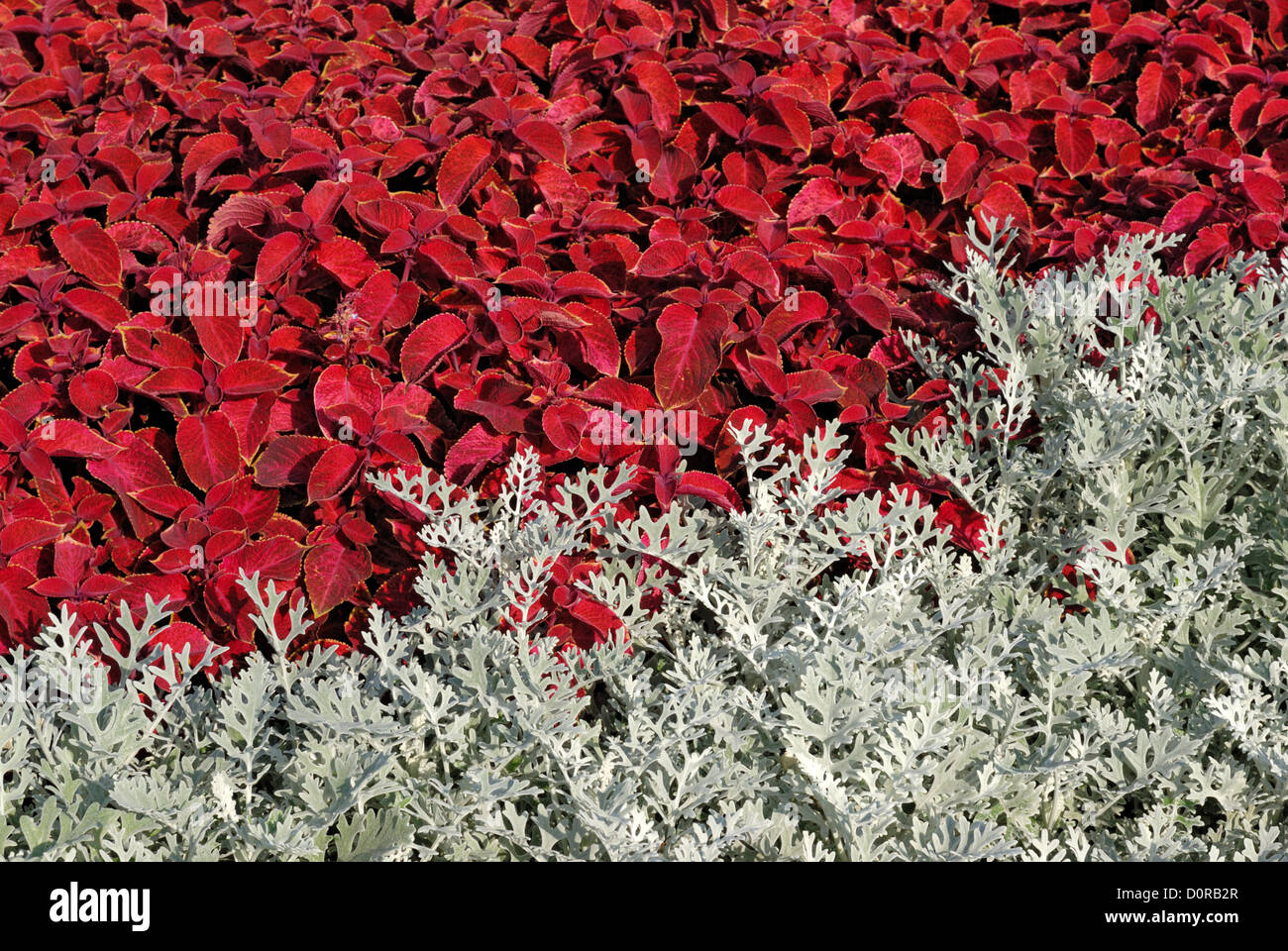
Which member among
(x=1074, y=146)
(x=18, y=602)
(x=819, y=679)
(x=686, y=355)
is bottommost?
(x=18, y=602)

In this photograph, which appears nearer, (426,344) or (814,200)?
(426,344)

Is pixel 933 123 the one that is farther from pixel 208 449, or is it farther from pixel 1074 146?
pixel 208 449

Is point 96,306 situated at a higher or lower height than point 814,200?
lower

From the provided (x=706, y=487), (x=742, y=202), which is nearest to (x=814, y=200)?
(x=742, y=202)

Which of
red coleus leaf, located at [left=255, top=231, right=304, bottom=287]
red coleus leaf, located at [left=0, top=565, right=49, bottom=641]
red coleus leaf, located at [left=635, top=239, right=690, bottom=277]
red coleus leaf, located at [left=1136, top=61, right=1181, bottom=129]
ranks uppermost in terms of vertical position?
red coleus leaf, located at [left=1136, top=61, right=1181, bottom=129]

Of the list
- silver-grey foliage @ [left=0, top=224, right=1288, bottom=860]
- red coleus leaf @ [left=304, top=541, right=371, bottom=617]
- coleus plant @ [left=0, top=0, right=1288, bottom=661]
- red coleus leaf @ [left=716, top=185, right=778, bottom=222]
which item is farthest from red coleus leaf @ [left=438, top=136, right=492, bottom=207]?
red coleus leaf @ [left=304, top=541, right=371, bottom=617]

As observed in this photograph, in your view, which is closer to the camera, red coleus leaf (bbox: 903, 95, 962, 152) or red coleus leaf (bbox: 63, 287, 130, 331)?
red coleus leaf (bbox: 63, 287, 130, 331)

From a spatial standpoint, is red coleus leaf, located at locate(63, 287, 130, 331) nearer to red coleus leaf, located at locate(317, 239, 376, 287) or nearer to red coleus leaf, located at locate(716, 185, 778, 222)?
red coleus leaf, located at locate(317, 239, 376, 287)

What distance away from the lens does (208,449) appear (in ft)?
6.41

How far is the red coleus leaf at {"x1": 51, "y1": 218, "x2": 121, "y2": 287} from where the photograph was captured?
6.81ft

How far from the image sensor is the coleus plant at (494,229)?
1.97m

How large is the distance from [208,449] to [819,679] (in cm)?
102

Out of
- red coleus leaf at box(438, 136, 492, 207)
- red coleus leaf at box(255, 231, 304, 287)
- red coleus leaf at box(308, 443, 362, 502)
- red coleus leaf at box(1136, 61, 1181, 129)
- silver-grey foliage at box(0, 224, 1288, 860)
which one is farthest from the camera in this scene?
red coleus leaf at box(1136, 61, 1181, 129)

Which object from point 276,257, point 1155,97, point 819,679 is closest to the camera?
point 819,679
